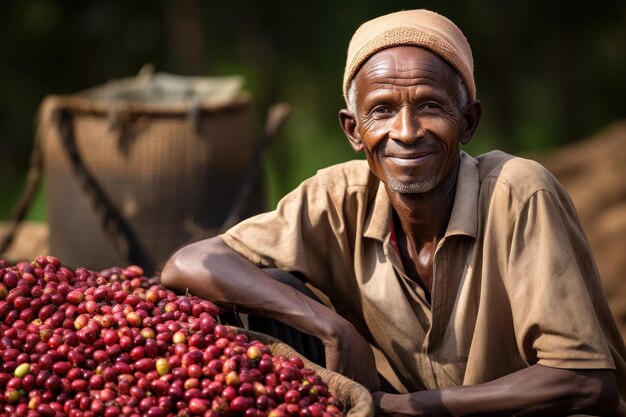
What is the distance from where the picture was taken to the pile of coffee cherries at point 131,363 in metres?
2.60

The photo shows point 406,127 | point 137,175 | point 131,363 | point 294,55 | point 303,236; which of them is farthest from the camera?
point 294,55

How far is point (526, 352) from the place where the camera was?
3010mm

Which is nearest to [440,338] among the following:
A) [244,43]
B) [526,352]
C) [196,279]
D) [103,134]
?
[526,352]

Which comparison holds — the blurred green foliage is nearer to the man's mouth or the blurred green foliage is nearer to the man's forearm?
the man's forearm

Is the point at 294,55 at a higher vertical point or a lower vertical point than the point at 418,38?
higher

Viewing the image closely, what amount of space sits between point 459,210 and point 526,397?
579mm

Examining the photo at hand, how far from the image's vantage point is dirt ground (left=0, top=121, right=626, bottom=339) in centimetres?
616

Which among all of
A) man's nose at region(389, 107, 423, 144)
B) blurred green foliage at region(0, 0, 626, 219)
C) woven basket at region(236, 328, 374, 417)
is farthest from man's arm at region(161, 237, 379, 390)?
blurred green foliage at region(0, 0, 626, 219)

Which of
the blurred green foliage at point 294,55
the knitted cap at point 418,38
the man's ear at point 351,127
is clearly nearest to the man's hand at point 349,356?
the man's ear at point 351,127

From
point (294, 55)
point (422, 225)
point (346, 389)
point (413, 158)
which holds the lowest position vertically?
point (346, 389)

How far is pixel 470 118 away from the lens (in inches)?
124

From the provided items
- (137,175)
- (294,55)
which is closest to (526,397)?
(137,175)

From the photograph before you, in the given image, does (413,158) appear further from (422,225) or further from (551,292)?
(551,292)

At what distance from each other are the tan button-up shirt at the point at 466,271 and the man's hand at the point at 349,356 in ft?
0.72
